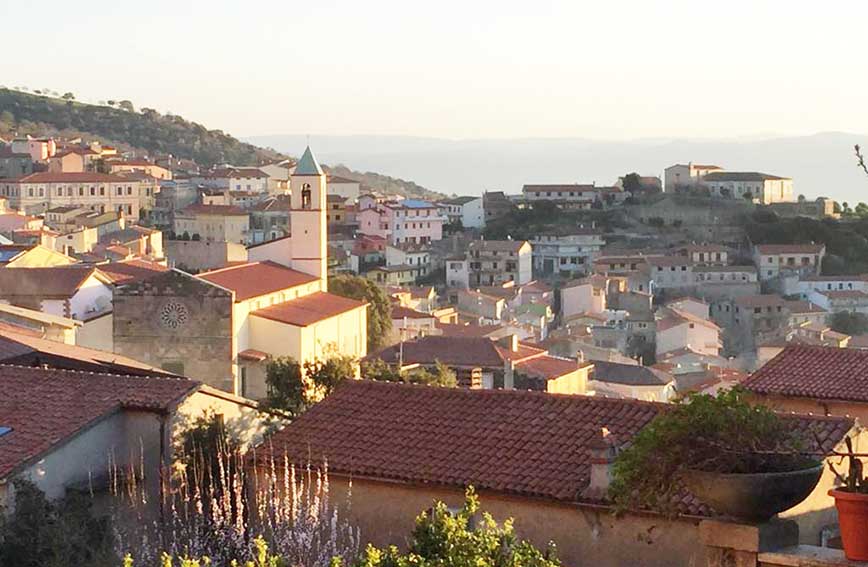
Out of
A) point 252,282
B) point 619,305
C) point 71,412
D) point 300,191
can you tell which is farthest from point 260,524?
point 619,305

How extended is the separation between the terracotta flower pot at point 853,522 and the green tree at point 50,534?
22.4 ft

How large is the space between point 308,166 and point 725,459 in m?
43.1

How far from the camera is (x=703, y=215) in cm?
10306

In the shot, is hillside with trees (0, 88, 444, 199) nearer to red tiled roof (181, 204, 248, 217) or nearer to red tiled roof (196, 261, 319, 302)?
red tiled roof (181, 204, 248, 217)

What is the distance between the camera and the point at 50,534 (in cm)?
1219

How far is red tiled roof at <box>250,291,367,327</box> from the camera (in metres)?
40.4

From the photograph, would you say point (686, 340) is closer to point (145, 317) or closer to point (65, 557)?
point (145, 317)

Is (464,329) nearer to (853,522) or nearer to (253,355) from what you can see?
(253,355)

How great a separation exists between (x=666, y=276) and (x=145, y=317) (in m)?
53.9

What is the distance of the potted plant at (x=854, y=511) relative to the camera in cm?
658

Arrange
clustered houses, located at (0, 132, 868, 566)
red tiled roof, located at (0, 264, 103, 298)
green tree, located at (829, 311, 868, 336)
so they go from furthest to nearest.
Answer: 1. green tree, located at (829, 311, 868, 336)
2. red tiled roof, located at (0, 264, 103, 298)
3. clustered houses, located at (0, 132, 868, 566)

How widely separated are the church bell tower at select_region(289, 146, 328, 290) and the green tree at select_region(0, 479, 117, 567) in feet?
116

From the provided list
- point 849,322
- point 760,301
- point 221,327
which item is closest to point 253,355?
point 221,327

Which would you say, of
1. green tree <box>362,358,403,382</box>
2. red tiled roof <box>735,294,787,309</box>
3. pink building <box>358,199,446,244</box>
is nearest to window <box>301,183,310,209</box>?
green tree <box>362,358,403,382</box>
